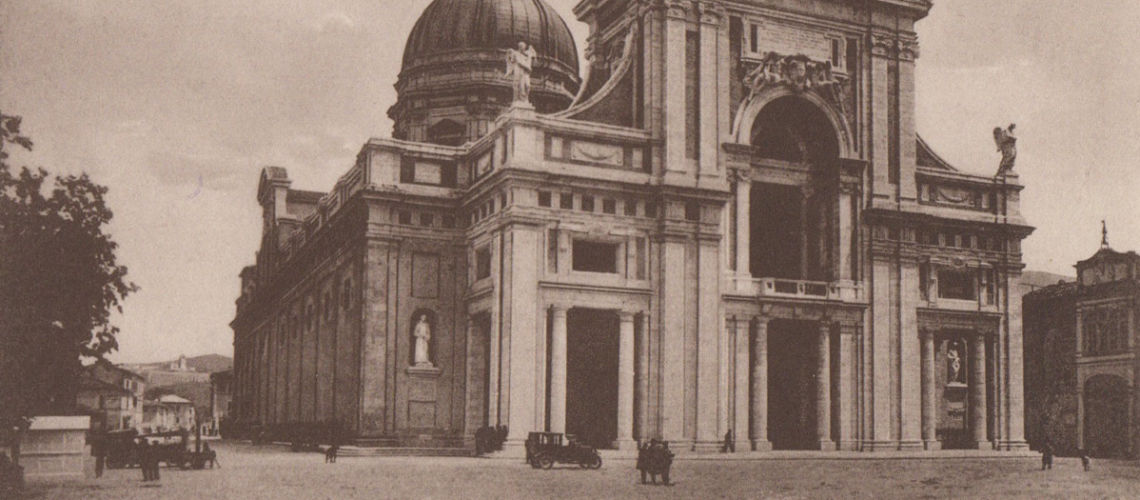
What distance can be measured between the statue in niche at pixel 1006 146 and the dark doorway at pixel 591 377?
17692mm

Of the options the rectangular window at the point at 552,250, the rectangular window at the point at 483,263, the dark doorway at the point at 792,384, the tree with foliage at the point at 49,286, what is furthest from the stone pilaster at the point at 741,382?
the tree with foliage at the point at 49,286

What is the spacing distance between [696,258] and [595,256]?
3.55 m

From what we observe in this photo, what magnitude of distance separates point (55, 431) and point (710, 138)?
27.2 metres

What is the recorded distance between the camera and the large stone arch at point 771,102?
164ft

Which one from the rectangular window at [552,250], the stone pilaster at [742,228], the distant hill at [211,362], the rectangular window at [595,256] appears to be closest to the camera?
the rectangular window at [552,250]

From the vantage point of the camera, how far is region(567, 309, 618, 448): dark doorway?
49.4 metres

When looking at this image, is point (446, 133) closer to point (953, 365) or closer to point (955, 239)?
point (955, 239)

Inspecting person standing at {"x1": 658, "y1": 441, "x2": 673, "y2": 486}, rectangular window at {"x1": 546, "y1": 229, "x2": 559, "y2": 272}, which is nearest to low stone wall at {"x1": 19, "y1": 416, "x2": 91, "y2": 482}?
person standing at {"x1": 658, "y1": 441, "x2": 673, "y2": 486}

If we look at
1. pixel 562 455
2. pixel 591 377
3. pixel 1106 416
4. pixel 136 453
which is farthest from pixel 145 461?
pixel 1106 416

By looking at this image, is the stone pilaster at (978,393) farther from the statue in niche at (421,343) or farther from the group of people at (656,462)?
the group of people at (656,462)

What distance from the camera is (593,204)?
1854 inches

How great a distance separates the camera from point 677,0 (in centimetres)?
4881

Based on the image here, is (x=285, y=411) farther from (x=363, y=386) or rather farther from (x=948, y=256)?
(x=948, y=256)

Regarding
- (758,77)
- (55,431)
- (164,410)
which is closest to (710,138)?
(758,77)
